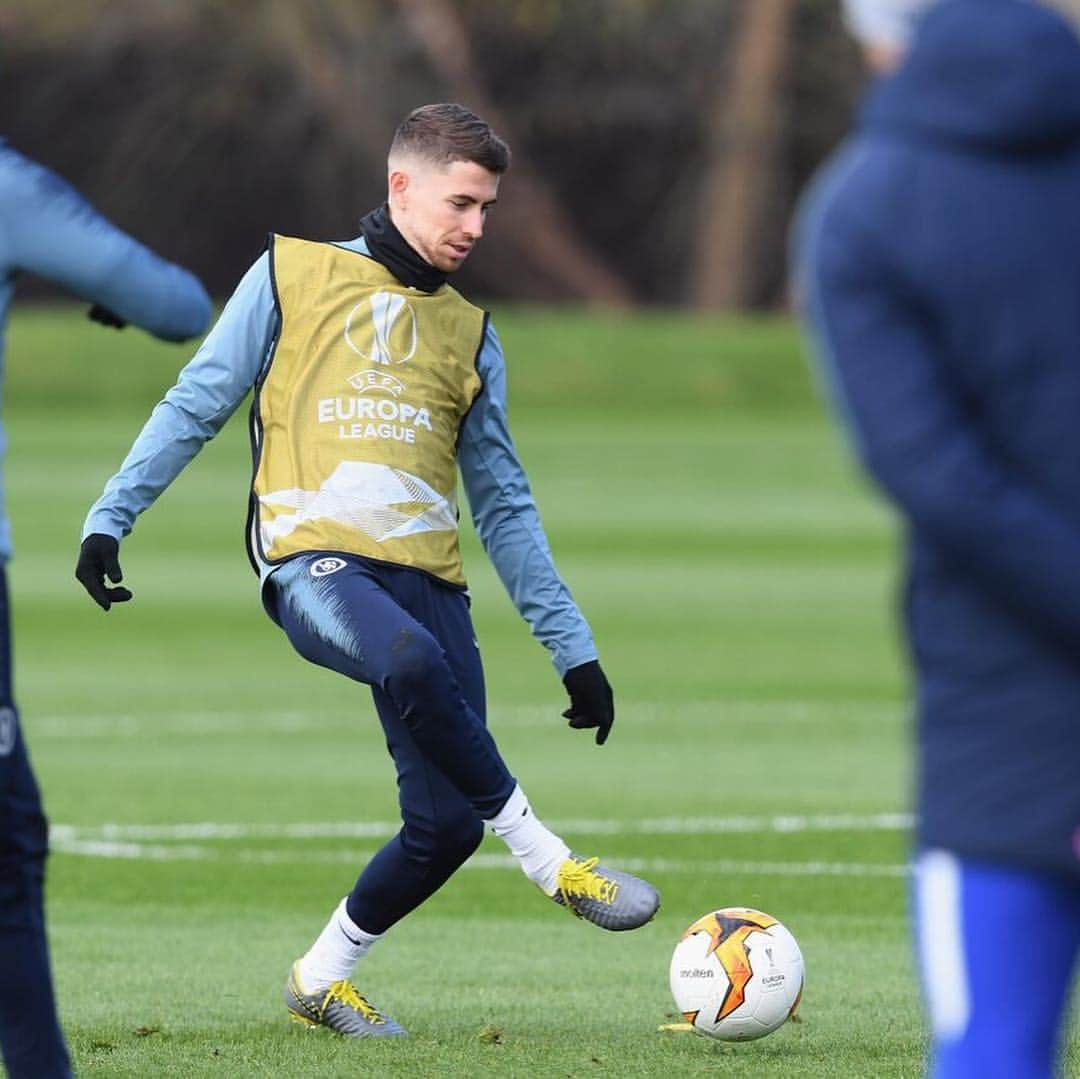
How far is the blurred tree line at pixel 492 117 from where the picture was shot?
48562 millimetres

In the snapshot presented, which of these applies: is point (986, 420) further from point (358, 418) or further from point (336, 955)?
point (336, 955)

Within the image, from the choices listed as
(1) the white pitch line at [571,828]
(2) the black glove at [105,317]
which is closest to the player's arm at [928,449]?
(2) the black glove at [105,317]

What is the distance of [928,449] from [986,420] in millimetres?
128

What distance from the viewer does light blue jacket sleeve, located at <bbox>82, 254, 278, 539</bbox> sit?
6.38 meters

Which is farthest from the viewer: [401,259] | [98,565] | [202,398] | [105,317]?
[401,259]

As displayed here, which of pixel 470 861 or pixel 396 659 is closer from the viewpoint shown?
pixel 396 659

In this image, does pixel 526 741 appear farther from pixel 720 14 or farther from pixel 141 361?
pixel 720 14

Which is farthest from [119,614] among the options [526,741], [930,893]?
[930,893]

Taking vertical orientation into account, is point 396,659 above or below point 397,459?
below

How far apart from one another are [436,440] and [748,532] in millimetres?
22192

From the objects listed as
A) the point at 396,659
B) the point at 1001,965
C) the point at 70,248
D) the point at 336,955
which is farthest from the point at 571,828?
the point at 1001,965

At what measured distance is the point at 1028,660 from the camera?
3.56 metres

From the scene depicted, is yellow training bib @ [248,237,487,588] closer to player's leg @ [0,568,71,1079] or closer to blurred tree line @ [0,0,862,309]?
player's leg @ [0,568,71,1079]

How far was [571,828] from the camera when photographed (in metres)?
11.1
